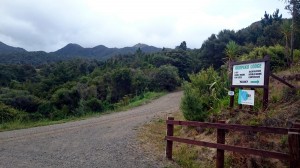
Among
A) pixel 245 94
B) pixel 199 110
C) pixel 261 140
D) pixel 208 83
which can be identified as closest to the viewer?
pixel 261 140

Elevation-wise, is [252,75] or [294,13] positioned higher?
[294,13]

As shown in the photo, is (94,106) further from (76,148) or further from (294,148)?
(294,148)

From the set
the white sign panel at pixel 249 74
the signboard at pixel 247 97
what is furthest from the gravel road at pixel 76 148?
the white sign panel at pixel 249 74

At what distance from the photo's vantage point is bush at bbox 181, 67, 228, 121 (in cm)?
1190

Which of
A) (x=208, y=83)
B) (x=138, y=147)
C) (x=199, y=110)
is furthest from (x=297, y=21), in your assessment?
(x=138, y=147)

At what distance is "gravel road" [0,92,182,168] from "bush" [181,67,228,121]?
92.4 inches

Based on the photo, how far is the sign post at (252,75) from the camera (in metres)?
9.96

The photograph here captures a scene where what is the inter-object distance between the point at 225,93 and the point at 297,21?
1835cm

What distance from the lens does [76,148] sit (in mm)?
10625

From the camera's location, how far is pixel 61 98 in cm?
4169

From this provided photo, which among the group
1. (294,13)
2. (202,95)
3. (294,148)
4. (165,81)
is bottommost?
(294,148)

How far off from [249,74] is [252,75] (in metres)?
0.14

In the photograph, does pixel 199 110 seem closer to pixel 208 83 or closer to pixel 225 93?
pixel 225 93

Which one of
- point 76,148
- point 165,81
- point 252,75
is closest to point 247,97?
point 252,75
